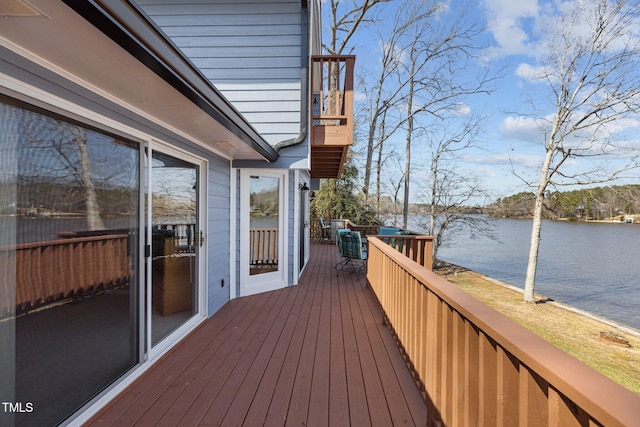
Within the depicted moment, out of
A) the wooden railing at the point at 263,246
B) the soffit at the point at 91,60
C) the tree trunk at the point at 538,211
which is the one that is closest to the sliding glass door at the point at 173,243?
the soffit at the point at 91,60

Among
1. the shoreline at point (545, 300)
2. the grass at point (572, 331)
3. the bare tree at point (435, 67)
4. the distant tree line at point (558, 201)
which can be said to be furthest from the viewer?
the bare tree at point (435, 67)

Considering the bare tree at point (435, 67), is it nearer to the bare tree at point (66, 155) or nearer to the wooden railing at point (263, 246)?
the wooden railing at point (263, 246)

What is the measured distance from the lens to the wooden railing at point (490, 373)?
2.33 ft

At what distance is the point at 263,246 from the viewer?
16.2 feet

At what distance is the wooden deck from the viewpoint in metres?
1.99

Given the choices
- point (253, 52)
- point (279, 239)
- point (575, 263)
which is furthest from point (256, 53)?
point (575, 263)

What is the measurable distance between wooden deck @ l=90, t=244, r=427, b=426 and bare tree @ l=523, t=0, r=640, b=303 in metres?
7.86

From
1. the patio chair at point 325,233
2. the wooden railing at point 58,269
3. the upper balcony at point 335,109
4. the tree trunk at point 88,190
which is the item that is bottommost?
the patio chair at point 325,233

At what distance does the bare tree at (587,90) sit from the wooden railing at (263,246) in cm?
753

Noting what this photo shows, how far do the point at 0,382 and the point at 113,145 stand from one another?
138 cm

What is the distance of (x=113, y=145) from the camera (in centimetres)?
214

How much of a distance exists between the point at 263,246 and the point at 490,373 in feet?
13.2

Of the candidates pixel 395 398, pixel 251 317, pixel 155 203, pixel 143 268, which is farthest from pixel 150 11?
pixel 395 398

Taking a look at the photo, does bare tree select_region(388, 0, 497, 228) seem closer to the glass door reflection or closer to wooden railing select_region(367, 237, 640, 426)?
the glass door reflection
